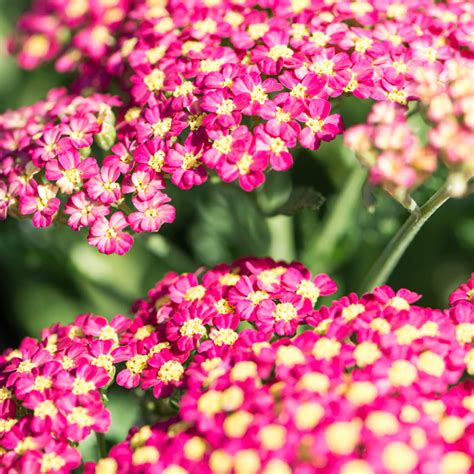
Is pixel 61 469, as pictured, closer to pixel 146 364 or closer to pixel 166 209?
pixel 146 364

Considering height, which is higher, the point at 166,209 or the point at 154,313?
the point at 166,209

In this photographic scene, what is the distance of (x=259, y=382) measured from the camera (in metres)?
0.90

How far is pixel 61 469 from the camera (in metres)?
0.93

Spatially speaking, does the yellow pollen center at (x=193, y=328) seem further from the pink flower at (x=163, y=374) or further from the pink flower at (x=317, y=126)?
the pink flower at (x=317, y=126)

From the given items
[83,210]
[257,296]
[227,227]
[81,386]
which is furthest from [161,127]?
[227,227]

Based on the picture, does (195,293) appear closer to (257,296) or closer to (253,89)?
(257,296)

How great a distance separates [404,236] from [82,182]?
48 centimetres

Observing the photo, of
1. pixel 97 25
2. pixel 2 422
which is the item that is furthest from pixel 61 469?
pixel 97 25

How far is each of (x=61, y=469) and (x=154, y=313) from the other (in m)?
0.29

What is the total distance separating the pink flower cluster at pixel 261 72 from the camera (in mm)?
1037

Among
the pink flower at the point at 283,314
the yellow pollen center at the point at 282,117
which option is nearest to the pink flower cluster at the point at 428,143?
the yellow pollen center at the point at 282,117

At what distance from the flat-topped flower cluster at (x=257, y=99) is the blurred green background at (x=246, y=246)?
25 cm

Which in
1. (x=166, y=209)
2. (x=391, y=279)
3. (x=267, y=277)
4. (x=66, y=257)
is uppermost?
(x=166, y=209)

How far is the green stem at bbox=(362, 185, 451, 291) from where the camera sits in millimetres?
1014
